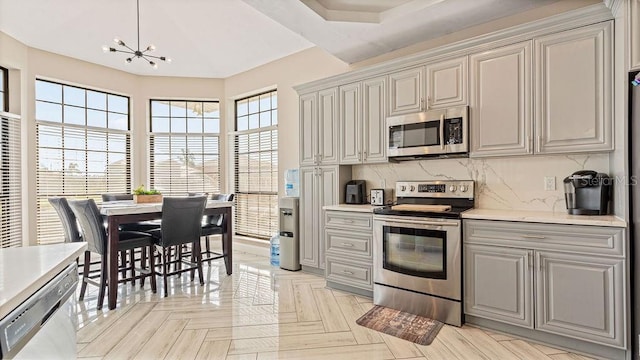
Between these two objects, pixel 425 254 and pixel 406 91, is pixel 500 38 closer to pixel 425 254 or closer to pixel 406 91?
pixel 406 91

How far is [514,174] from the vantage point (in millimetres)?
2904

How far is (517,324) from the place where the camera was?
238 cm

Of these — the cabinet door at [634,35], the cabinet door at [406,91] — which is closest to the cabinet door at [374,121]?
the cabinet door at [406,91]

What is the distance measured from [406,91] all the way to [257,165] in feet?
9.57

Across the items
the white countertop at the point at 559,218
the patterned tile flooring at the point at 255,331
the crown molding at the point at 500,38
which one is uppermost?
the crown molding at the point at 500,38

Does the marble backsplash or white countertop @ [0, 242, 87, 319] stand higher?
the marble backsplash

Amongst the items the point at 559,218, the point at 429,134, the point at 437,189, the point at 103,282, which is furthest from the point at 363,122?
the point at 103,282

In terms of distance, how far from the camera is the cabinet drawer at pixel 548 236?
2.06 m

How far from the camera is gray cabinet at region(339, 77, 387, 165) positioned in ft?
11.4

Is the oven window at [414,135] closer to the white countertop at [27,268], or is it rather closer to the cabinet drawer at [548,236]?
the cabinet drawer at [548,236]

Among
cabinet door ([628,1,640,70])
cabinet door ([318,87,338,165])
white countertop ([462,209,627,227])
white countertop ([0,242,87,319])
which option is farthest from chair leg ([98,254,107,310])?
cabinet door ([628,1,640,70])

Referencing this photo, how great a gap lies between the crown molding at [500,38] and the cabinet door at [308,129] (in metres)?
0.48

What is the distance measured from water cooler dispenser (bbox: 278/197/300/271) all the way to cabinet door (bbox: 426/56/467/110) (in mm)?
2089

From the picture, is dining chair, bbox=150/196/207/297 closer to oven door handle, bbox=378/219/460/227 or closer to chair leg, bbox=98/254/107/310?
chair leg, bbox=98/254/107/310
